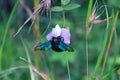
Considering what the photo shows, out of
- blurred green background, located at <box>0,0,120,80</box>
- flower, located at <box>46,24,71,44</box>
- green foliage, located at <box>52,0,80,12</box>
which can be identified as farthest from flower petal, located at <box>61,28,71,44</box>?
blurred green background, located at <box>0,0,120,80</box>

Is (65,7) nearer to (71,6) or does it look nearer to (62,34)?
(71,6)

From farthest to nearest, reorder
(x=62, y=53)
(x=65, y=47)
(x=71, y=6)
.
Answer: (x=62, y=53)
(x=71, y=6)
(x=65, y=47)

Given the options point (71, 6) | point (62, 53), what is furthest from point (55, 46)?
point (62, 53)

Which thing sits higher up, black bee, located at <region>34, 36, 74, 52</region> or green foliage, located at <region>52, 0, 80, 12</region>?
green foliage, located at <region>52, 0, 80, 12</region>

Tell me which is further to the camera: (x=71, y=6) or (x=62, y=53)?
(x=62, y=53)

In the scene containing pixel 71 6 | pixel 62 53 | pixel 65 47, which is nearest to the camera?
pixel 65 47

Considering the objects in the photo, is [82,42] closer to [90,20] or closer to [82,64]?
[82,64]

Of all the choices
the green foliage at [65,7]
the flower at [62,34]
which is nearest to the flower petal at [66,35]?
the flower at [62,34]

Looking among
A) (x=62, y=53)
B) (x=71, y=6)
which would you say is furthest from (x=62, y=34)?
(x=62, y=53)

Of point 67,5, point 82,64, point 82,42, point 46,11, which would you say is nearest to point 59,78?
point 82,64

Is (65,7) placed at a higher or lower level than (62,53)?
higher

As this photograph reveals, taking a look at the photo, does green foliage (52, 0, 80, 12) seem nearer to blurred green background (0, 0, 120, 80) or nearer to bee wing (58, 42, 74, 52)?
bee wing (58, 42, 74, 52)
